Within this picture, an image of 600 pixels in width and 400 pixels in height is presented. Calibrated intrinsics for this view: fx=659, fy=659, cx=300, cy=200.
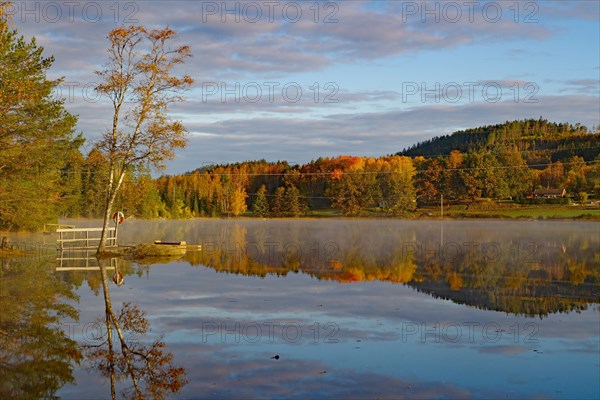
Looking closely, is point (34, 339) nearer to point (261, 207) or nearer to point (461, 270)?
point (461, 270)

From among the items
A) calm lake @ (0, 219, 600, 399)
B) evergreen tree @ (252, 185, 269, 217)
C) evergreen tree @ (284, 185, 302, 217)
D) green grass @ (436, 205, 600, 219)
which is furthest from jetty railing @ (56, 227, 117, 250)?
evergreen tree @ (252, 185, 269, 217)

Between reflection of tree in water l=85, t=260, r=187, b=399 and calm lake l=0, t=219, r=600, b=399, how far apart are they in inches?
5.7

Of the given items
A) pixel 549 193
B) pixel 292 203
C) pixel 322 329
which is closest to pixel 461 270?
pixel 322 329

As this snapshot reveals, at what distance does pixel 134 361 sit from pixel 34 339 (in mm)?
3137

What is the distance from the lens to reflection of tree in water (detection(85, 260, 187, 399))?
1110 centimetres

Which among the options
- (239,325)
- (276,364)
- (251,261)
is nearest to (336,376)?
(276,364)

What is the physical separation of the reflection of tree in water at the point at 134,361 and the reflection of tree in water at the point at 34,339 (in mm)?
608

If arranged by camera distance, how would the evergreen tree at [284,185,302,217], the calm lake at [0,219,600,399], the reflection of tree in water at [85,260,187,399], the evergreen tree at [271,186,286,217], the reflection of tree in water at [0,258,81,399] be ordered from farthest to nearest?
the evergreen tree at [271,186,286,217], the evergreen tree at [284,185,302,217], the calm lake at [0,219,600,399], the reflection of tree in water at [0,258,81,399], the reflection of tree in water at [85,260,187,399]

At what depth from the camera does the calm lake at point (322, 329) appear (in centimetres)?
1137

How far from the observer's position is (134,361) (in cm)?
1283

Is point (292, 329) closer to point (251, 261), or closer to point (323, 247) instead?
point (251, 261)

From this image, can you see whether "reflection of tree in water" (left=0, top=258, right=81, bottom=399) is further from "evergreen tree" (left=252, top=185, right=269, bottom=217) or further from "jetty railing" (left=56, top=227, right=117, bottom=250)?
"evergreen tree" (left=252, top=185, right=269, bottom=217)

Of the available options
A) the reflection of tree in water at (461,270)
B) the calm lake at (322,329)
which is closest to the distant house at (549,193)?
the reflection of tree in water at (461,270)

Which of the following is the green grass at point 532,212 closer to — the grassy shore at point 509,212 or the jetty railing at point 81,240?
the grassy shore at point 509,212
